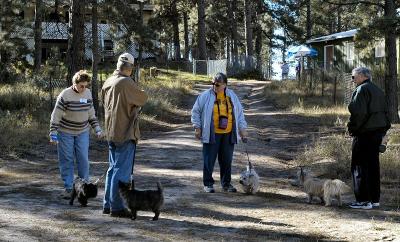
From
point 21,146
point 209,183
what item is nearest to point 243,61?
point 21,146

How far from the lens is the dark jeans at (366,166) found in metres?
7.88

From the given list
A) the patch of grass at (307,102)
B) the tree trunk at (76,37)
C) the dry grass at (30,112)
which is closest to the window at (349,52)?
the patch of grass at (307,102)

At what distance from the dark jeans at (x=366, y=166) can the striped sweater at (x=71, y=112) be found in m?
3.55

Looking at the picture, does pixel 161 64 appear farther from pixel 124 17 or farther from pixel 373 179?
pixel 373 179

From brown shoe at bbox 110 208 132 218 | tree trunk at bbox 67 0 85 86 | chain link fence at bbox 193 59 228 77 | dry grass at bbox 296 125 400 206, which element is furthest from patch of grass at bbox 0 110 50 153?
chain link fence at bbox 193 59 228 77

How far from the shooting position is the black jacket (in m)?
7.79

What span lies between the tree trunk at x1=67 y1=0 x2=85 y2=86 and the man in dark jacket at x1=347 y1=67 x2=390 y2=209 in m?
10.6

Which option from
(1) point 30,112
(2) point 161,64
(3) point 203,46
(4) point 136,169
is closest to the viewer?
(4) point 136,169

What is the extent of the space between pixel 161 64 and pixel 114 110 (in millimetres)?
41651

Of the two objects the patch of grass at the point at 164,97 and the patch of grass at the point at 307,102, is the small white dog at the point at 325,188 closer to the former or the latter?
the patch of grass at the point at 307,102

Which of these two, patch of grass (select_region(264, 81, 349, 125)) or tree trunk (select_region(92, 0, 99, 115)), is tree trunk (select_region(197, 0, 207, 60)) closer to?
patch of grass (select_region(264, 81, 349, 125))

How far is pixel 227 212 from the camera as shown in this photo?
7.63 meters

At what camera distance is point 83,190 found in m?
7.55

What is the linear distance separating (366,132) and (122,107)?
10.7 feet
